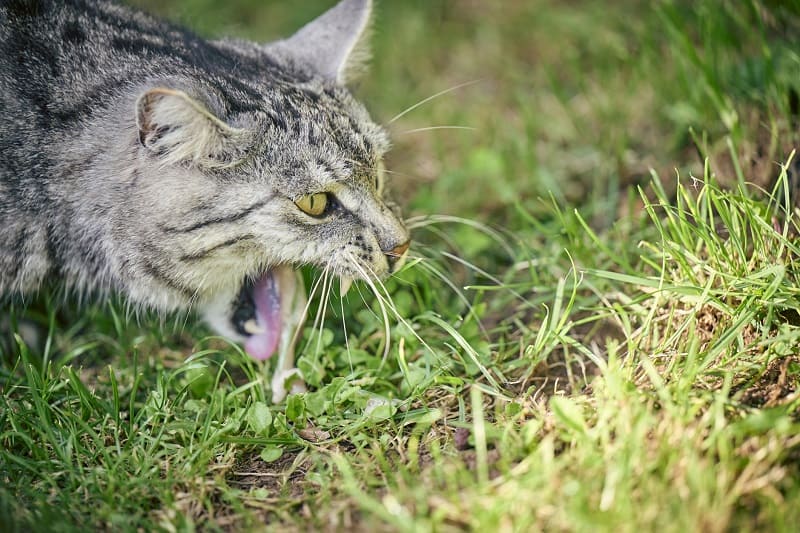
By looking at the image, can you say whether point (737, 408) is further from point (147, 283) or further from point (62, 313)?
point (62, 313)

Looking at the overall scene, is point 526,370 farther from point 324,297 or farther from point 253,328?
point 253,328

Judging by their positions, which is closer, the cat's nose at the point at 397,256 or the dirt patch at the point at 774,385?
the dirt patch at the point at 774,385

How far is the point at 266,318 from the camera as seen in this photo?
2.88 m

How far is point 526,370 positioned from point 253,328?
1035 millimetres

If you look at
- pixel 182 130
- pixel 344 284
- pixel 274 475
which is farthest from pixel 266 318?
pixel 182 130

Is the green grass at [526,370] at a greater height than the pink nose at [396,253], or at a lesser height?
lesser

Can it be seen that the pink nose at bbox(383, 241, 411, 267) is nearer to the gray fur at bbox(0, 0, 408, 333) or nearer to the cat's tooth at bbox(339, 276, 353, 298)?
the gray fur at bbox(0, 0, 408, 333)

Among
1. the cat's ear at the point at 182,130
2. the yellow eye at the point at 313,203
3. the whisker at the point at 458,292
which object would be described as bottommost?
the whisker at the point at 458,292

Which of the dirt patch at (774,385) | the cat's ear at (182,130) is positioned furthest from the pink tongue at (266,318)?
the dirt patch at (774,385)

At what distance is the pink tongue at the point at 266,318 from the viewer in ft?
9.26

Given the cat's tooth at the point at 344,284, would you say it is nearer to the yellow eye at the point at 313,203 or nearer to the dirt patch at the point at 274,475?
the yellow eye at the point at 313,203

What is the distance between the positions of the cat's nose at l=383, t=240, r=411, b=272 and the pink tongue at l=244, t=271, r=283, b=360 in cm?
47

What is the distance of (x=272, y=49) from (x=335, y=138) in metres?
0.76

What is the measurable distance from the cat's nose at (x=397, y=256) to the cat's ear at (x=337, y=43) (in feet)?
2.50
